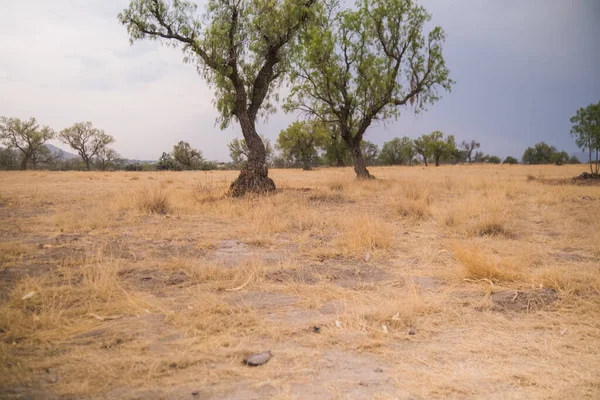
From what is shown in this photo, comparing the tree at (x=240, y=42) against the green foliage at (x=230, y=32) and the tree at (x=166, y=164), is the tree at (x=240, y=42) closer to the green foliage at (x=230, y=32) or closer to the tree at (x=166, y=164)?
the green foliage at (x=230, y=32)

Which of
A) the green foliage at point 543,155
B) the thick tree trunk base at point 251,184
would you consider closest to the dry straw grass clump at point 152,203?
the thick tree trunk base at point 251,184

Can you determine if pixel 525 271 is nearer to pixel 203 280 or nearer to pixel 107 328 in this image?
pixel 203 280

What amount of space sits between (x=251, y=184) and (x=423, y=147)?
5357 cm

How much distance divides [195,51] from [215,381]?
36.9 feet

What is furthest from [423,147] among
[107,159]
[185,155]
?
[107,159]

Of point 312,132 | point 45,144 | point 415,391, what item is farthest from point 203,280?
point 45,144

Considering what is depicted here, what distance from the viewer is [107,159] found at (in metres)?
56.7

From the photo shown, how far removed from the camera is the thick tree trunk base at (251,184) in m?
11.5

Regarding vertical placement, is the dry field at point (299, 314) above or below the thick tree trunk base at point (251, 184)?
below

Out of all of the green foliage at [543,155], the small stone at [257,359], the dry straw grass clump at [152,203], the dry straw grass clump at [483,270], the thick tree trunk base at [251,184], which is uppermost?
the green foliage at [543,155]

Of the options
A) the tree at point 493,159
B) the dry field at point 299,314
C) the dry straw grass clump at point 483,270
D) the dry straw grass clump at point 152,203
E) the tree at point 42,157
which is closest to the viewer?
the dry field at point 299,314

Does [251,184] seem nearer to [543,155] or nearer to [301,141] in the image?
[301,141]

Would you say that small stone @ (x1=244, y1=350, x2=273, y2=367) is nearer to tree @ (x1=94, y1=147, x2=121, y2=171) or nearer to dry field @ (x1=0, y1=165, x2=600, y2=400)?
dry field @ (x1=0, y1=165, x2=600, y2=400)

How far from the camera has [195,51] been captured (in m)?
11.3
